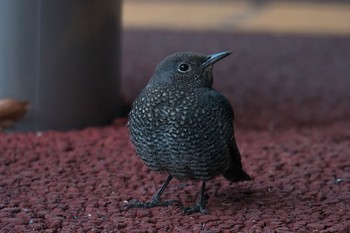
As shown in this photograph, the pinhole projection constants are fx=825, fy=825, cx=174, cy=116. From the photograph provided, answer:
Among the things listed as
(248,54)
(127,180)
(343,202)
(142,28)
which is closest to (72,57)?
(127,180)

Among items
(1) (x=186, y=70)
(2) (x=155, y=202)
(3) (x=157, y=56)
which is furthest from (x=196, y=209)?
(3) (x=157, y=56)

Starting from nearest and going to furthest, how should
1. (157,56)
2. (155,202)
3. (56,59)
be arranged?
(155,202), (56,59), (157,56)

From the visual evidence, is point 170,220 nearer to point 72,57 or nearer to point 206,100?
point 206,100

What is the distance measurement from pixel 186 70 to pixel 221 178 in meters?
1.25

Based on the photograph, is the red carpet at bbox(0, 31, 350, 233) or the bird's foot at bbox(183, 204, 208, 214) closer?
the red carpet at bbox(0, 31, 350, 233)

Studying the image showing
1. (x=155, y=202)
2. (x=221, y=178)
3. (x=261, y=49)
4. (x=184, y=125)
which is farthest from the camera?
(x=261, y=49)

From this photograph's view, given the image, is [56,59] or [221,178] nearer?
[221,178]

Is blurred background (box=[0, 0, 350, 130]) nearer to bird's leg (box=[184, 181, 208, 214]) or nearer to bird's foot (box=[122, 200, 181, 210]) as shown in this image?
bird's foot (box=[122, 200, 181, 210])

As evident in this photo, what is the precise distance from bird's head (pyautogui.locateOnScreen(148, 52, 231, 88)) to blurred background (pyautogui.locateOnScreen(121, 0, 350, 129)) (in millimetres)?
2967

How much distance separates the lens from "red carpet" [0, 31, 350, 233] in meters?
5.13

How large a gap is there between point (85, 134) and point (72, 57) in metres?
0.71

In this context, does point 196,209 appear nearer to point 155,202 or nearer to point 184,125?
point 155,202

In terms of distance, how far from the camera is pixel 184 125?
5.20 m

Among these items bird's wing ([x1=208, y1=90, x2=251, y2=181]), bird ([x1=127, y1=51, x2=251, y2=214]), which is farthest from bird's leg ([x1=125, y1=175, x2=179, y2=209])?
bird's wing ([x1=208, y1=90, x2=251, y2=181])
